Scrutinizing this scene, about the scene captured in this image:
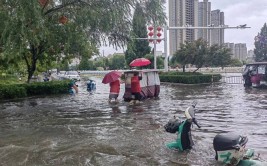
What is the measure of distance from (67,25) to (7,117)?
13.2 feet

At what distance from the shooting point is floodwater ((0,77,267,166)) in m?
6.89

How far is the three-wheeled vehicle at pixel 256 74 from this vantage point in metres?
25.1

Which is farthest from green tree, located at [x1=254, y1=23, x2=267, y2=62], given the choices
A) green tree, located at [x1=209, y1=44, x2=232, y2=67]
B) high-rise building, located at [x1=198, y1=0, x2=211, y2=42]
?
green tree, located at [x1=209, y1=44, x2=232, y2=67]

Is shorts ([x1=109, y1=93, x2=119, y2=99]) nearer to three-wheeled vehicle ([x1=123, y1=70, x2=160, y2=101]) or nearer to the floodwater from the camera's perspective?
three-wheeled vehicle ([x1=123, y1=70, x2=160, y2=101])

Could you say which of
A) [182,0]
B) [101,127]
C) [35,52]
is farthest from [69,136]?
[182,0]

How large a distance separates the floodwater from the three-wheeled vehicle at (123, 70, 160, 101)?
8.36ft

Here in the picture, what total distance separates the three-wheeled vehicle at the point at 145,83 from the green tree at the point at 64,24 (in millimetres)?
2398

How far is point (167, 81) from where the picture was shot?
3562 cm

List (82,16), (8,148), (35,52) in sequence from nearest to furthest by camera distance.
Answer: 1. (8,148)
2. (82,16)
3. (35,52)

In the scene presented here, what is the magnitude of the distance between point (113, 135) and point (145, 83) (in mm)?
9290

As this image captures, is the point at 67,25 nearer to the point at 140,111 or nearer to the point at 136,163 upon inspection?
the point at 140,111

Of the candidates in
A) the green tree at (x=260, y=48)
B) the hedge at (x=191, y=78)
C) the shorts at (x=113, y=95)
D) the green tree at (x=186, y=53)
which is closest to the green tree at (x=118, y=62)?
the green tree at (x=260, y=48)

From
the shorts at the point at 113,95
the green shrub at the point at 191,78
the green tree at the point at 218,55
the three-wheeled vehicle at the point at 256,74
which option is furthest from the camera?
the green tree at the point at 218,55

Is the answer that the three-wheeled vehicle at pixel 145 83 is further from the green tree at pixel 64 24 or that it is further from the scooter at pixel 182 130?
the scooter at pixel 182 130
